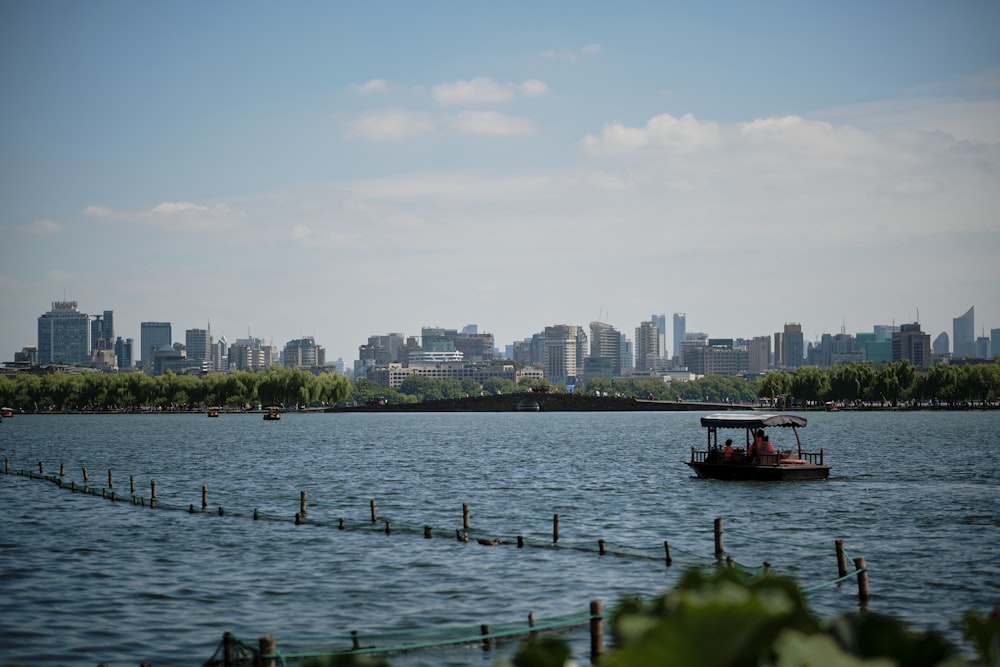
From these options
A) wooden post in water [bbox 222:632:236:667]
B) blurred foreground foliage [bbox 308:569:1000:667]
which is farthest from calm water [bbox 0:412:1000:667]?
blurred foreground foliage [bbox 308:569:1000:667]

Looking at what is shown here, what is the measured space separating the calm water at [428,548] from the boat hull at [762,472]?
1.00 metres

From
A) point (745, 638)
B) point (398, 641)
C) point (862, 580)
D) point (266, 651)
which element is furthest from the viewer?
point (862, 580)

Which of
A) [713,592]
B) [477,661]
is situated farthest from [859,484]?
[713,592]

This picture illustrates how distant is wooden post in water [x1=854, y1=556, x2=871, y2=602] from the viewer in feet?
111

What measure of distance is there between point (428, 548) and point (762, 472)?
31.4 m

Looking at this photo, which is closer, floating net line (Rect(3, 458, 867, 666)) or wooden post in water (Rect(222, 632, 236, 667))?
wooden post in water (Rect(222, 632, 236, 667))

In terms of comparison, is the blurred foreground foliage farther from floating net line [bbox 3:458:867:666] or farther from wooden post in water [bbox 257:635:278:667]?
wooden post in water [bbox 257:635:278:667]

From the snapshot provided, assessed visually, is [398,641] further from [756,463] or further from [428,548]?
[756,463]

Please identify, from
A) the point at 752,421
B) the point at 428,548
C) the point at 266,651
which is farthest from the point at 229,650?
the point at 752,421

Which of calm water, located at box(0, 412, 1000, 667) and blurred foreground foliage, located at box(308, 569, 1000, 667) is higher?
blurred foreground foliage, located at box(308, 569, 1000, 667)

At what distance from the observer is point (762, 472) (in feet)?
232

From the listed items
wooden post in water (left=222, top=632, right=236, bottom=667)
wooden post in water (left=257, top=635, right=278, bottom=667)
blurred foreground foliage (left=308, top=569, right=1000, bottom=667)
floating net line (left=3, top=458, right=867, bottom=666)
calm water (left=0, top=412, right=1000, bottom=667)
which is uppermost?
blurred foreground foliage (left=308, top=569, right=1000, bottom=667)

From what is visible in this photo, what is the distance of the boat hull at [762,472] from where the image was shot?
7075 cm

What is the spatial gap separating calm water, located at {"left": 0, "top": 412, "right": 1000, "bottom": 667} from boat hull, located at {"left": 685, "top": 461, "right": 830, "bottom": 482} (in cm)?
100
